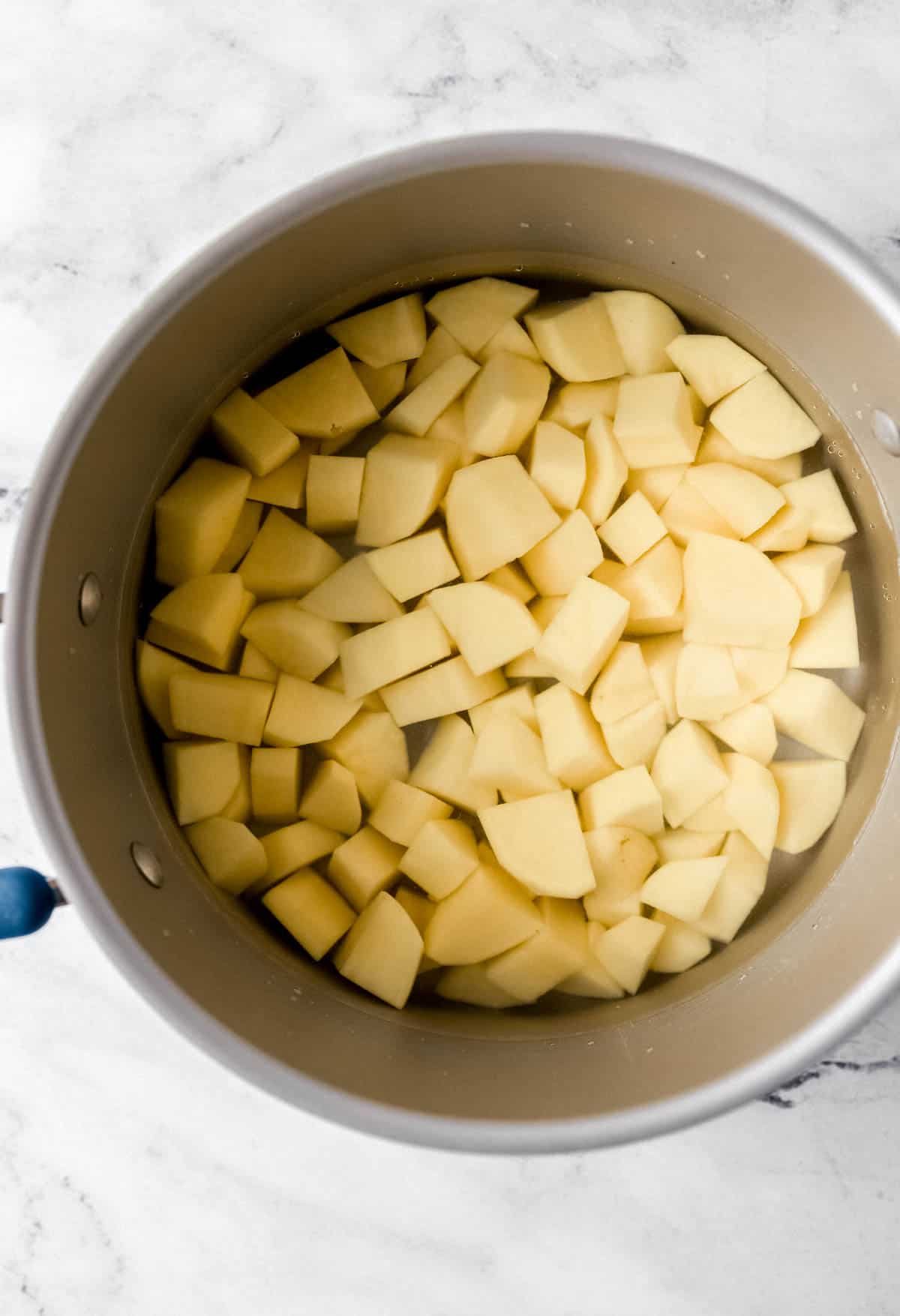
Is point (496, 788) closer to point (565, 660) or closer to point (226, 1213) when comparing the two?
point (565, 660)

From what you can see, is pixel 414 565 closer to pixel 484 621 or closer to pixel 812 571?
pixel 484 621

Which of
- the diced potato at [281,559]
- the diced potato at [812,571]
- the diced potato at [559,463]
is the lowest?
the diced potato at [281,559]

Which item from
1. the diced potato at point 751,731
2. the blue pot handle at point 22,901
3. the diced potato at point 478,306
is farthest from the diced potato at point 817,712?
the blue pot handle at point 22,901

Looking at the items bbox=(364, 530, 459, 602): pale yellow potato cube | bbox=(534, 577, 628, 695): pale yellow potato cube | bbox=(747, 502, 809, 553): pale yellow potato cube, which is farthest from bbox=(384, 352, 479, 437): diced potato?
bbox=(747, 502, 809, 553): pale yellow potato cube

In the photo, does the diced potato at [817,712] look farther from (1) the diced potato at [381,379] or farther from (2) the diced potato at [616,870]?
(1) the diced potato at [381,379]

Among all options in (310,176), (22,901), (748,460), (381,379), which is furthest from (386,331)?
(22,901)

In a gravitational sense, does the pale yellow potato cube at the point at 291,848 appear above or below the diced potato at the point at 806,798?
below

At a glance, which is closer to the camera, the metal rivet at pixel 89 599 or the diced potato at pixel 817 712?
the metal rivet at pixel 89 599

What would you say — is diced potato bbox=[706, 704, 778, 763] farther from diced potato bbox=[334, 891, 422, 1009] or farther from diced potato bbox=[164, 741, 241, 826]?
diced potato bbox=[164, 741, 241, 826]
